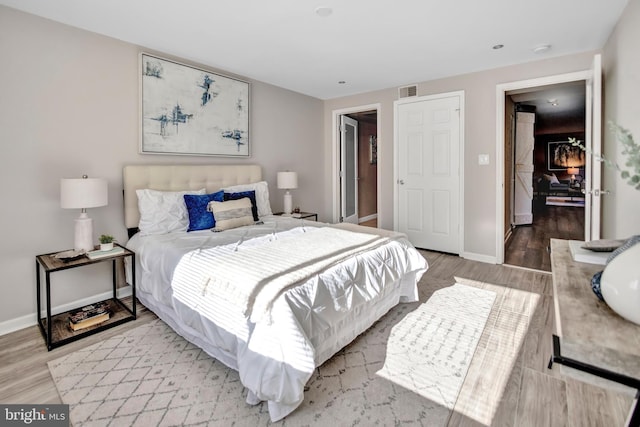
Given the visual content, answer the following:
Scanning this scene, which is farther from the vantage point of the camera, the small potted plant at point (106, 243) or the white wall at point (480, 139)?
the white wall at point (480, 139)

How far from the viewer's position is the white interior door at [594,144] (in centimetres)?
282

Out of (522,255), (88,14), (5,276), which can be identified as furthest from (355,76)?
(5,276)

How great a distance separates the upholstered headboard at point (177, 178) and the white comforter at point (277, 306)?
1.33 feet

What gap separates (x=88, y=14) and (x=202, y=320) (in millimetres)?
2570

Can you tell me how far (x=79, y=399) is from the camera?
1772 millimetres

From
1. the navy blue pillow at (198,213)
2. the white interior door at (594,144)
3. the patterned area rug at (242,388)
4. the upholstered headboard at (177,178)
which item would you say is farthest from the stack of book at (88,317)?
the white interior door at (594,144)

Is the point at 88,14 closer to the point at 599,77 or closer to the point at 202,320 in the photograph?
the point at 202,320

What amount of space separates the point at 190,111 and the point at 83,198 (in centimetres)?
154

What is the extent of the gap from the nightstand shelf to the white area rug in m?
2.14

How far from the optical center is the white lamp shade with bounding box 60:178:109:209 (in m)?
2.46

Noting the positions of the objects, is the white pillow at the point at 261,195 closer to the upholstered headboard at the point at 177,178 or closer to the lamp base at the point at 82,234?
the upholstered headboard at the point at 177,178

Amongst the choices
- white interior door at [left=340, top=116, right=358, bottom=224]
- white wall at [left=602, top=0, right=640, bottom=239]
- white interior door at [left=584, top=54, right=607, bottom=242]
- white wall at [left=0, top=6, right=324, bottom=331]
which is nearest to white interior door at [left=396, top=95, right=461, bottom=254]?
white interior door at [left=340, top=116, right=358, bottom=224]

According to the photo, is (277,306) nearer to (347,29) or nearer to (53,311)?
(53,311)

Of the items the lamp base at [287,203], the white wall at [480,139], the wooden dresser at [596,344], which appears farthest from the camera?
the lamp base at [287,203]
